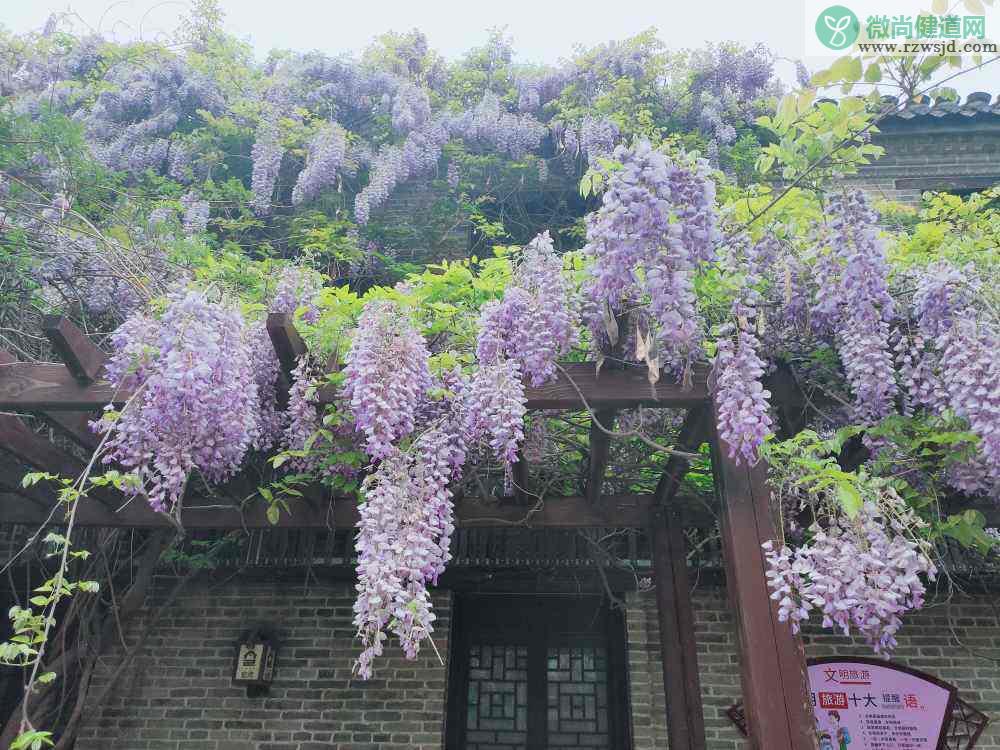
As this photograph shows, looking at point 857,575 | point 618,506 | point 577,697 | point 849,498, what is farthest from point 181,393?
point 577,697

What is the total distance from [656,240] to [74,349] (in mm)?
2253

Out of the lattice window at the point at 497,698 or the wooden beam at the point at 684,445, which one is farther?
the lattice window at the point at 497,698

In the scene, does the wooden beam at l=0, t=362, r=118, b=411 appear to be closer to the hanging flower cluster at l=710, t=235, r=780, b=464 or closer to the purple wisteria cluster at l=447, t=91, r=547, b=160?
the hanging flower cluster at l=710, t=235, r=780, b=464

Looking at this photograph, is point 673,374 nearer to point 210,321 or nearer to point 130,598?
point 210,321

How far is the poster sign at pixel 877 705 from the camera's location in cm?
439

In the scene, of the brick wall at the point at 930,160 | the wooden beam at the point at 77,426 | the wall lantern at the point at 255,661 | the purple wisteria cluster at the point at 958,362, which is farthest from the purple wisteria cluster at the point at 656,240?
the brick wall at the point at 930,160

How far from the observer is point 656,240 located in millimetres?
2488

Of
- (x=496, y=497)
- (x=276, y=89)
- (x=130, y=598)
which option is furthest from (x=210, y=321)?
(x=276, y=89)

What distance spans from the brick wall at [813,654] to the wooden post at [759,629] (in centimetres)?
254

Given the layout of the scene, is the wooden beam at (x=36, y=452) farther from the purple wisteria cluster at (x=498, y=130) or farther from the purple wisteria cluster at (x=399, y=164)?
the purple wisteria cluster at (x=498, y=130)

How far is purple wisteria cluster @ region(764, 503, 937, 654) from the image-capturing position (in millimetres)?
2275

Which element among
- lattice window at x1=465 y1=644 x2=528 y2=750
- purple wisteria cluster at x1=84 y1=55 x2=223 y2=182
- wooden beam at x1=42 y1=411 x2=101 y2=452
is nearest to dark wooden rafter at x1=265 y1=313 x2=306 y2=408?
wooden beam at x1=42 y1=411 x2=101 y2=452

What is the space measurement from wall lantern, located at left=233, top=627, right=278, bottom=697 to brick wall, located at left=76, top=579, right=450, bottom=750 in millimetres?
98
